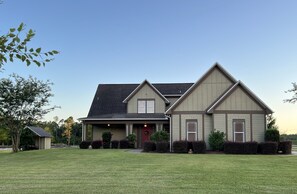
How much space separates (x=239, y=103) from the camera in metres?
24.3

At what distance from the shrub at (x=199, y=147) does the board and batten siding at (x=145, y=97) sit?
1089 cm

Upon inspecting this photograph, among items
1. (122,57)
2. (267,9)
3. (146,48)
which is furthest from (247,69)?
(122,57)

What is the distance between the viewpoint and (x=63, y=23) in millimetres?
20750

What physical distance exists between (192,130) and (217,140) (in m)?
2.29

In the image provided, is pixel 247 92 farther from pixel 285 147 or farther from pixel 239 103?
pixel 285 147

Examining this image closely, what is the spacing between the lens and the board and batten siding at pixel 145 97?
3372 cm

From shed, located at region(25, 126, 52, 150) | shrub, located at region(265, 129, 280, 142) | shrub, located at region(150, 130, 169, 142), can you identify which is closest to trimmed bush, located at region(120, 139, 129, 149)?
Answer: shrub, located at region(150, 130, 169, 142)

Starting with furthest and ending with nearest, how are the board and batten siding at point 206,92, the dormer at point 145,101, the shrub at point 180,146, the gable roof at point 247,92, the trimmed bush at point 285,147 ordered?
the dormer at point 145,101 < the board and batten siding at point 206,92 < the gable roof at point 247,92 < the shrub at point 180,146 < the trimmed bush at point 285,147

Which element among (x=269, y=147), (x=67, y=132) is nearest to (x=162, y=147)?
(x=269, y=147)

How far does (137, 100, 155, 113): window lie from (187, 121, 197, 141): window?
8853 millimetres

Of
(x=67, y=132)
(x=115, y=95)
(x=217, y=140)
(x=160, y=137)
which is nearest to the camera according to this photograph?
(x=217, y=140)

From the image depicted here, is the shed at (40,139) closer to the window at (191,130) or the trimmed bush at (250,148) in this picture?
the window at (191,130)

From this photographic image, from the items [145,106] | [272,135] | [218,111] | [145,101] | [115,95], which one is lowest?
[272,135]

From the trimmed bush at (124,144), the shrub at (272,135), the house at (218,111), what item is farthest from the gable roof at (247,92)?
the trimmed bush at (124,144)
